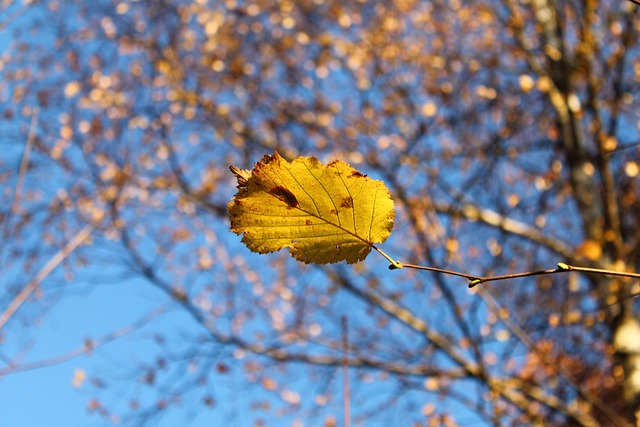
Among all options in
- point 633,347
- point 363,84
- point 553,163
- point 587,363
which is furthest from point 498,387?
point 363,84

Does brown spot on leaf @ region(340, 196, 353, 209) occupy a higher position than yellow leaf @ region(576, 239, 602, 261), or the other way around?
yellow leaf @ region(576, 239, 602, 261)

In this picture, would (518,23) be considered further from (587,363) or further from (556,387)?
→ (587,363)

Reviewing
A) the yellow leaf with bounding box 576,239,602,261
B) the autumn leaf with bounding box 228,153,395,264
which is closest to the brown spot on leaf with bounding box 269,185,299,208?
the autumn leaf with bounding box 228,153,395,264

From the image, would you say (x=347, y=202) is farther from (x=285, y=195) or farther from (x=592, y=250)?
(x=592, y=250)

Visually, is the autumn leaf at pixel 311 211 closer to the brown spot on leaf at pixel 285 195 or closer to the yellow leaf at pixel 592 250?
the brown spot on leaf at pixel 285 195

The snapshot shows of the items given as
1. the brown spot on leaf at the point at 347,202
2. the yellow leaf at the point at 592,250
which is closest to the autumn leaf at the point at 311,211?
the brown spot on leaf at the point at 347,202

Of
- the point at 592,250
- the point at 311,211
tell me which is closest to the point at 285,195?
the point at 311,211

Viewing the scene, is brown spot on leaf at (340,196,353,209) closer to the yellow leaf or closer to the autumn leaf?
the autumn leaf
